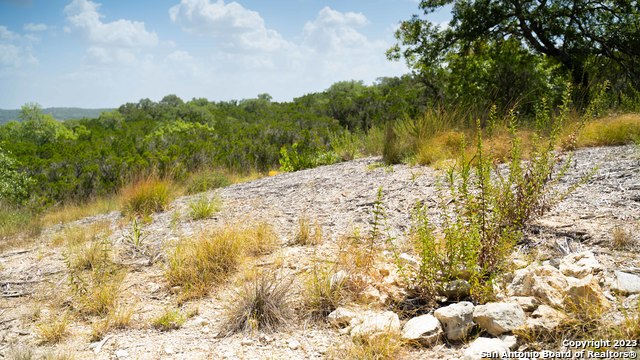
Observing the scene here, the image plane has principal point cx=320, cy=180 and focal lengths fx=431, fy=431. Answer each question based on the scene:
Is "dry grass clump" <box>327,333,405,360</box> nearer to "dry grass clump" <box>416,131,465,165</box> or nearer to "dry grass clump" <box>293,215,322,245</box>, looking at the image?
"dry grass clump" <box>293,215,322,245</box>

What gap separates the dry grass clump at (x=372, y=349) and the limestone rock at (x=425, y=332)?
75 mm

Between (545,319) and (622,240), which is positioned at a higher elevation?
(622,240)

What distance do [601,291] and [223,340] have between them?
2.10 m

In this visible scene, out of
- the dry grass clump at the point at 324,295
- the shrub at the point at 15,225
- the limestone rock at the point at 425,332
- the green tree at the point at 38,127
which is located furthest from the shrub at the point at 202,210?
the green tree at the point at 38,127

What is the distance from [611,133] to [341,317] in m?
5.14

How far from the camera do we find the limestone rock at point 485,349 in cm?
197

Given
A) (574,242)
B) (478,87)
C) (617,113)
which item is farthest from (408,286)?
(478,87)

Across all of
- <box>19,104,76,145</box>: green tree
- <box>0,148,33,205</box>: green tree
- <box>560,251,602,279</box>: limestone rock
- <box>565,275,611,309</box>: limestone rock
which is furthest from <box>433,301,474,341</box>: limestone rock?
<box>19,104,76,145</box>: green tree

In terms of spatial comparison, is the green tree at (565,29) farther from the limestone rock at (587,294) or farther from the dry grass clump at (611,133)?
the limestone rock at (587,294)

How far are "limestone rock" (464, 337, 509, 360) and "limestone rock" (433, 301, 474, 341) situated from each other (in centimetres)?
13

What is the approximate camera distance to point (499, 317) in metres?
2.19

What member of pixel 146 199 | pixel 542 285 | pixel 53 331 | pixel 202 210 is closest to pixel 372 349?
pixel 542 285

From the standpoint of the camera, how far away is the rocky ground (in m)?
2.28

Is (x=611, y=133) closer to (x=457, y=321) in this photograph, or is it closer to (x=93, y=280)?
(x=457, y=321)
